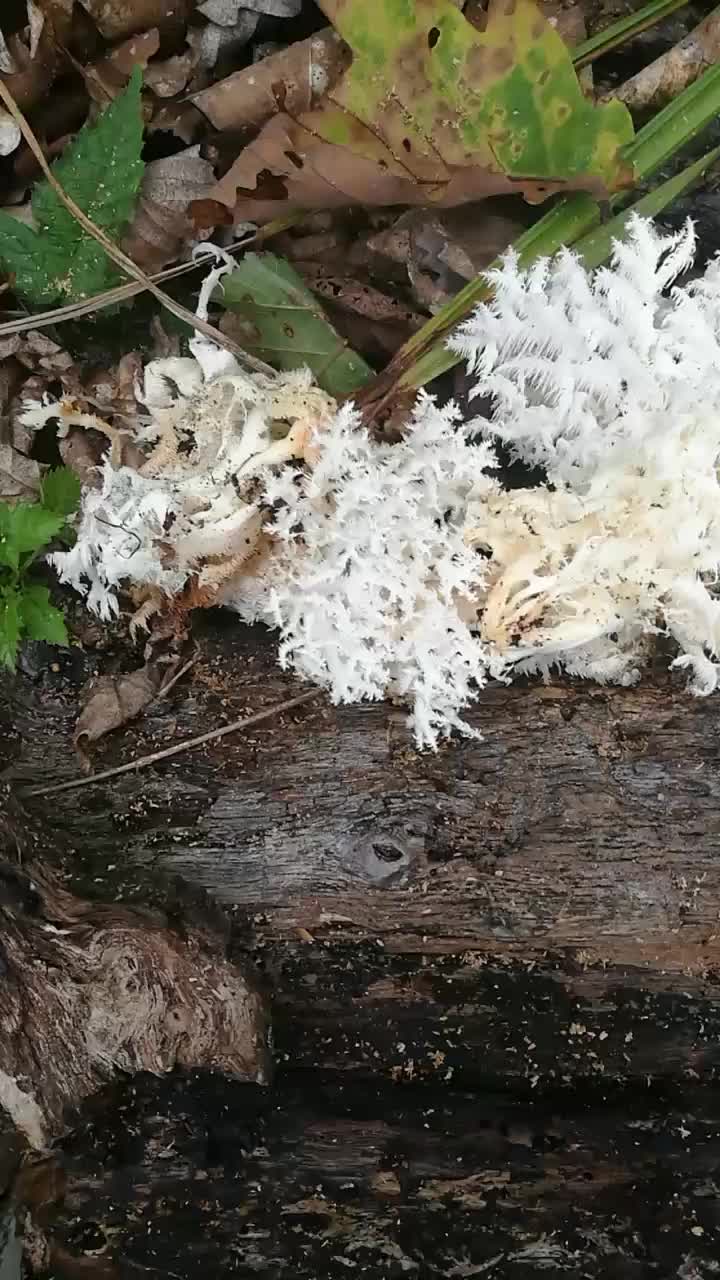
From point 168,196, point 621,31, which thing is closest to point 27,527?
point 168,196

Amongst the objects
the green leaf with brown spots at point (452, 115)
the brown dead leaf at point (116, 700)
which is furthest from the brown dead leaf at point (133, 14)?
the brown dead leaf at point (116, 700)

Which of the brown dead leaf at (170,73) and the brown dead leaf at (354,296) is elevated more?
the brown dead leaf at (170,73)

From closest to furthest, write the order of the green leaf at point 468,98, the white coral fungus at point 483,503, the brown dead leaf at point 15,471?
the white coral fungus at point 483,503 < the green leaf at point 468,98 < the brown dead leaf at point 15,471

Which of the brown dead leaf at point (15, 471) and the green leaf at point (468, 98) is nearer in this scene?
the green leaf at point (468, 98)

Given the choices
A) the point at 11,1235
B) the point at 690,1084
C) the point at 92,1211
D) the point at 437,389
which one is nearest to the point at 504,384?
the point at 437,389

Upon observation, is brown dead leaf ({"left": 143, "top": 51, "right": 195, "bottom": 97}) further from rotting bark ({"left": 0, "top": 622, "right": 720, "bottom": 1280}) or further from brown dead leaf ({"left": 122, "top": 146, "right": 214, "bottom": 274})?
rotting bark ({"left": 0, "top": 622, "right": 720, "bottom": 1280})

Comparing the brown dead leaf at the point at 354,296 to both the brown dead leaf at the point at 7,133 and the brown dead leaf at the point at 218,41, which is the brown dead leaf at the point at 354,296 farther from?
the brown dead leaf at the point at 7,133

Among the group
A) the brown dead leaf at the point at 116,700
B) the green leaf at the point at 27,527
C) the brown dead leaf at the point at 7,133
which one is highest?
the brown dead leaf at the point at 7,133
